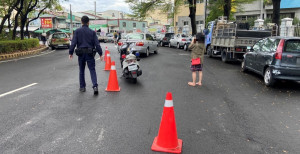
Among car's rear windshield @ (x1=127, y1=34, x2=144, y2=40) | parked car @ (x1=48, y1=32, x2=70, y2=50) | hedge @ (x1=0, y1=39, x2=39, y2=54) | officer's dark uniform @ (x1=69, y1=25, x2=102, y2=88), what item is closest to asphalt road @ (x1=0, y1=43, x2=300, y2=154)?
officer's dark uniform @ (x1=69, y1=25, x2=102, y2=88)

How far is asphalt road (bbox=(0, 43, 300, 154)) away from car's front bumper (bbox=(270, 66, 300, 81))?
378 millimetres

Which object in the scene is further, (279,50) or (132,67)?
(132,67)

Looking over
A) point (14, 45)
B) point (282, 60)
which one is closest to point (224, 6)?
point (282, 60)

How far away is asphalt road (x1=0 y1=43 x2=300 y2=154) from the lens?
381 centimetres

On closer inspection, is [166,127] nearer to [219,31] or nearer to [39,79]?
[39,79]

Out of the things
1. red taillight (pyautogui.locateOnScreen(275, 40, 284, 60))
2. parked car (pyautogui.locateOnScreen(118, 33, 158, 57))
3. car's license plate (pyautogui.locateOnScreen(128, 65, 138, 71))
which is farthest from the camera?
parked car (pyautogui.locateOnScreen(118, 33, 158, 57))

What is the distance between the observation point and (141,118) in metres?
4.96

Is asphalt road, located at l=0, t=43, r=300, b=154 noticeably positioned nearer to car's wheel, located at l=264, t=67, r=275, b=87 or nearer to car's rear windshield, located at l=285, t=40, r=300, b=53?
car's wheel, located at l=264, t=67, r=275, b=87

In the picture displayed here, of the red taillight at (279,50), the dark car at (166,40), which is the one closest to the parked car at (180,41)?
the dark car at (166,40)

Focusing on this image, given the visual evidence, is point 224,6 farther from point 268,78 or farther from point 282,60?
point 282,60

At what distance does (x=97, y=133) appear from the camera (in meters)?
4.20

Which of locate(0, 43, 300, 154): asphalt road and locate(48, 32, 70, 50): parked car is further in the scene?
locate(48, 32, 70, 50): parked car

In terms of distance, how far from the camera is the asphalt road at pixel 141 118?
381 cm

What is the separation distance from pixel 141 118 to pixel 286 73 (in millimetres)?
5043
